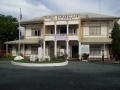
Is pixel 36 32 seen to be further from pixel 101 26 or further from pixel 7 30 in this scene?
pixel 101 26

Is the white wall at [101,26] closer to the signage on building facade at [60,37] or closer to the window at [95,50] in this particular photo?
the window at [95,50]

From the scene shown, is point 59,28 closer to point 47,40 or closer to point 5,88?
point 47,40

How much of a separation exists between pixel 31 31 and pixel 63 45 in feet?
22.1

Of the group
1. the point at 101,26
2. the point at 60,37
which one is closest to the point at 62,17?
the point at 60,37

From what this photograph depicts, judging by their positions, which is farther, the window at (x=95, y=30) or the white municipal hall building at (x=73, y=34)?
the window at (x=95, y=30)

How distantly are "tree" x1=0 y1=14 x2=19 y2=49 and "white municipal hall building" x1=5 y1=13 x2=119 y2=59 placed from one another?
10053 mm

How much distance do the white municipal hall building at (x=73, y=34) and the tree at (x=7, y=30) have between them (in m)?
10.1

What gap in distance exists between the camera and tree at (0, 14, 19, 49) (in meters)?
51.3

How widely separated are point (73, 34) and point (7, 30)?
62.1ft

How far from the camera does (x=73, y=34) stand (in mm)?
38562

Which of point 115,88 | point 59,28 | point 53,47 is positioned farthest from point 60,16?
point 115,88

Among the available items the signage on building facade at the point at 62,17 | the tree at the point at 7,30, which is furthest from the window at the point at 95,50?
the tree at the point at 7,30

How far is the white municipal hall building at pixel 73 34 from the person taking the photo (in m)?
38.3

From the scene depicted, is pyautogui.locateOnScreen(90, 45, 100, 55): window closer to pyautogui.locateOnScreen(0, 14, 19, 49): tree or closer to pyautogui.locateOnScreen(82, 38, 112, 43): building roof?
pyautogui.locateOnScreen(82, 38, 112, 43): building roof
